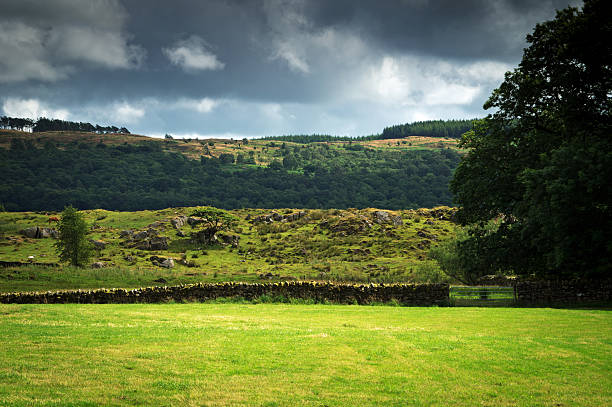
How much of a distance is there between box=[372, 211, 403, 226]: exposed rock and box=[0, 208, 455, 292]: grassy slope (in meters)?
2.16

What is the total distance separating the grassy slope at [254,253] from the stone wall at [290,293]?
12158 mm

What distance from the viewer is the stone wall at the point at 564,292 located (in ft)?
95.1

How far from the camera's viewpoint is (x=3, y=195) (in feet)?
534

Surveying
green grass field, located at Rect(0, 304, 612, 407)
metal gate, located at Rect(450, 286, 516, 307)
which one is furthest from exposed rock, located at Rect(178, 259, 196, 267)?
green grass field, located at Rect(0, 304, 612, 407)

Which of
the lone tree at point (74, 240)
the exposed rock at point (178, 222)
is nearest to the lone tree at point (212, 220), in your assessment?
the exposed rock at point (178, 222)

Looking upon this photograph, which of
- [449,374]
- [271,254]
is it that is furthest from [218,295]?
[271,254]

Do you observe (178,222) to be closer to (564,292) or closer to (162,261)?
(162,261)

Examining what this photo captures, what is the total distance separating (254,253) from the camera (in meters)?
76.4

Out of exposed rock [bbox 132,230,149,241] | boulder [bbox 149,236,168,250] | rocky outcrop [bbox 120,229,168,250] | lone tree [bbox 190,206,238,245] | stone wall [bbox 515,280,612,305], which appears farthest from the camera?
lone tree [bbox 190,206,238,245]

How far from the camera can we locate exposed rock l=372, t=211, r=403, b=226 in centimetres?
9038

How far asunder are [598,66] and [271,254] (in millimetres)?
55616

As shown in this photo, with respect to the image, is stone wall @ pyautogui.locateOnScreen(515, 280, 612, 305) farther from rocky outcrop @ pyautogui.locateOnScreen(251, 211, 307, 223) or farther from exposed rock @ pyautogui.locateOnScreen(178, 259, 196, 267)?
rocky outcrop @ pyautogui.locateOnScreen(251, 211, 307, 223)

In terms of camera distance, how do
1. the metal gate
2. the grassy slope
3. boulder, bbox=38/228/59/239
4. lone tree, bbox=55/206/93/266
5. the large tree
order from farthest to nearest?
boulder, bbox=38/228/59/239 → lone tree, bbox=55/206/93/266 → the grassy slope → the metal gate → the large tree

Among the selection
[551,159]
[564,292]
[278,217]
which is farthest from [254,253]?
[551,159]
